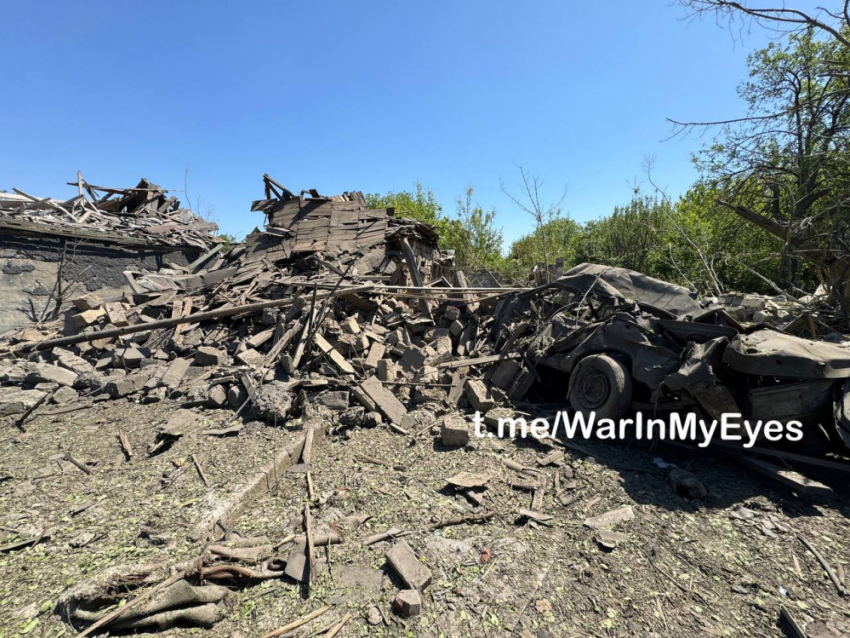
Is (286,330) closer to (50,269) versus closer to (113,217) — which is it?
(50,269)

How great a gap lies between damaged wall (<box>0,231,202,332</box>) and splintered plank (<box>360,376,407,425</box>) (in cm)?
835

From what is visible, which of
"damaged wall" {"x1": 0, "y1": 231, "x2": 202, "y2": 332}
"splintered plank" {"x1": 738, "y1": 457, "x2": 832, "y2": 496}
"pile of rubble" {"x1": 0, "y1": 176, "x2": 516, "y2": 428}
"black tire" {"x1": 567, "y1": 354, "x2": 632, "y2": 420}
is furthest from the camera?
"damaged wall" {"x1": 0, "y1": 231, "x2": 202, "y2": 332}

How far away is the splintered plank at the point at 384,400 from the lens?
18.9 feet

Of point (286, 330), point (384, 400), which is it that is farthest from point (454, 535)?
point (286, 330)

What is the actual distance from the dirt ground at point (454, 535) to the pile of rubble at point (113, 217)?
6.64 metres

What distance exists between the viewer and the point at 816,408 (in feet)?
12.9

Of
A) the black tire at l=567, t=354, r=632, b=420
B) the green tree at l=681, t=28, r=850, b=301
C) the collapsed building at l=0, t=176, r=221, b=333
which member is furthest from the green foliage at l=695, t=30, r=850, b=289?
the collapsed building at l=0, t=176, r=221, b=333

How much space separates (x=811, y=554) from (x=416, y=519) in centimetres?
319

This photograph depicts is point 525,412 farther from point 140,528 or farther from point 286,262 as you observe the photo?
point 286,262

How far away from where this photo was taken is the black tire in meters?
5.06

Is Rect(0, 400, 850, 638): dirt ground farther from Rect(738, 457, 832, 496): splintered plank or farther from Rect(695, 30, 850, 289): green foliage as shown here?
Rect(695, 30, 850, 289): green foliage

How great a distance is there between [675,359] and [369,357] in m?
4.48

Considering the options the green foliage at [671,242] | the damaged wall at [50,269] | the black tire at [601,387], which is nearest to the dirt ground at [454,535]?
the black tire at [601,387]

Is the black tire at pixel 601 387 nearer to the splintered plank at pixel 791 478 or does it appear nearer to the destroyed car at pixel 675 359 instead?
the destroyed car at pixel 675 359
